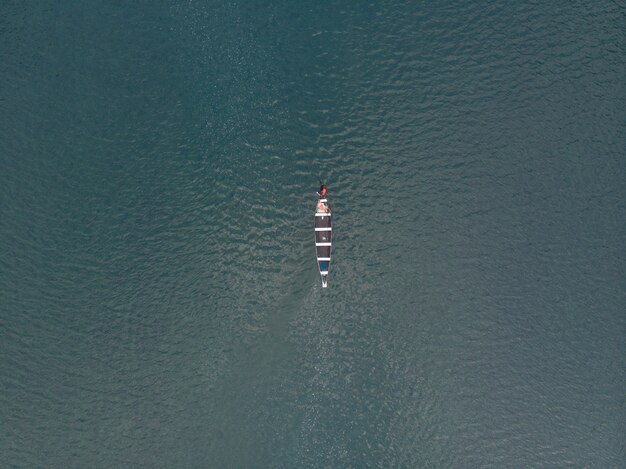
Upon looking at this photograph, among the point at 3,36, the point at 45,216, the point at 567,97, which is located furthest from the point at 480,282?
the point at 3,36

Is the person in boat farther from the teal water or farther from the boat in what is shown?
the teal water

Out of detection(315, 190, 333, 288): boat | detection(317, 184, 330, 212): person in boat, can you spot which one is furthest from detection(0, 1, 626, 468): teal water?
detection(315, 190, 333, 288): boat

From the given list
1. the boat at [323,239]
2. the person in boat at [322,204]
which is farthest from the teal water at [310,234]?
the boat at [323,239]

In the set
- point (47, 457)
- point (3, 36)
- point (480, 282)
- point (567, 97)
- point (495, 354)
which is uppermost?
point (3, 36)

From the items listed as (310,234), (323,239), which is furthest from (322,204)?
(323,239)

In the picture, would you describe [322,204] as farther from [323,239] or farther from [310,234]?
[323,239]

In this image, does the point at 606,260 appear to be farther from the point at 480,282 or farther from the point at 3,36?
the point at 3,36
